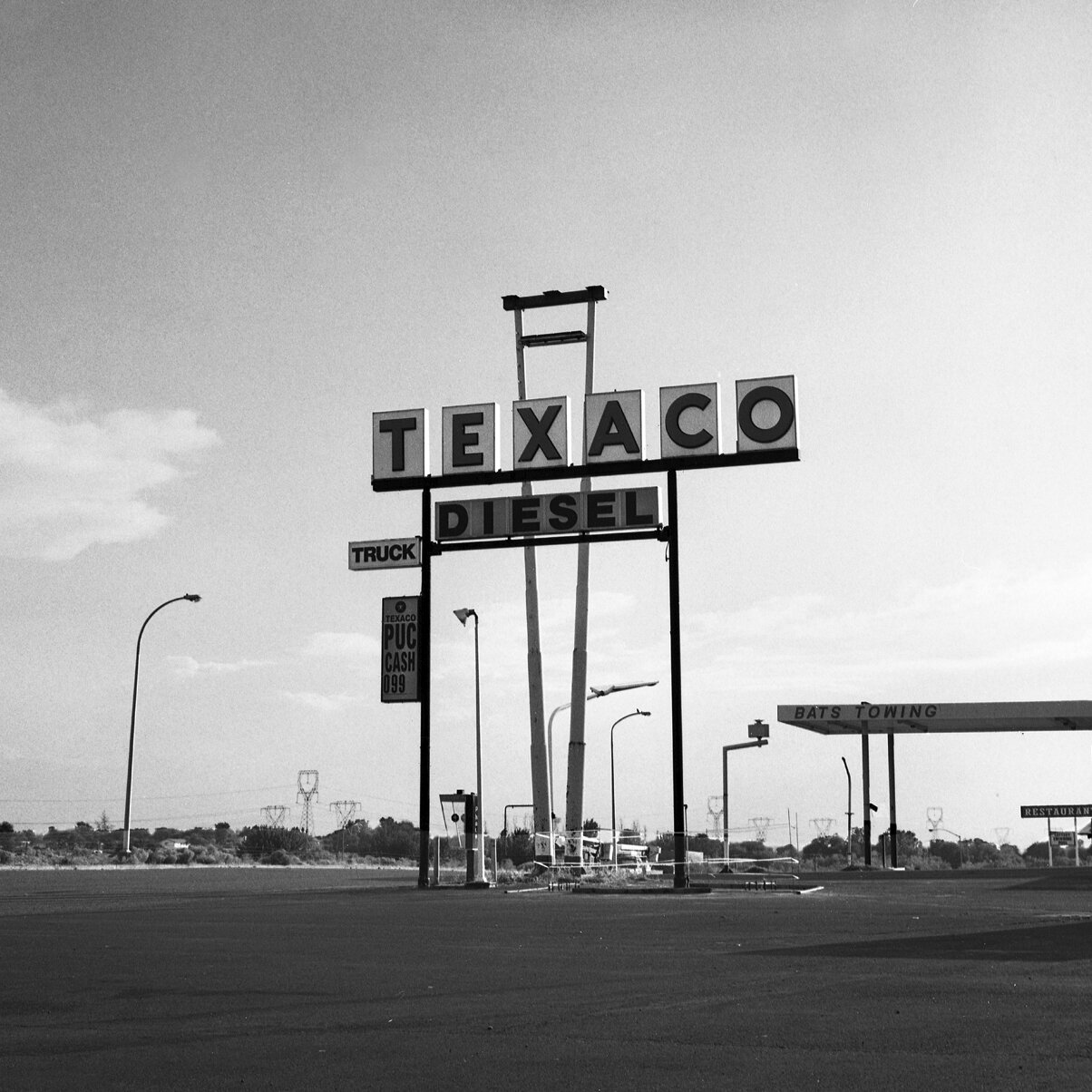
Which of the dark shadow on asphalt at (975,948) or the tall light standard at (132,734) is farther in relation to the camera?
the tall light standard at (132,734)

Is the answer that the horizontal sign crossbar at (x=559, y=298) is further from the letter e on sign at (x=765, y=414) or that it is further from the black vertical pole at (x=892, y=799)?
the black vertical pole at (x=892, y=799)

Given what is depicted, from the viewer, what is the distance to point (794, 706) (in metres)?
52.1

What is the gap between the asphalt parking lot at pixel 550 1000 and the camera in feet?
23.2

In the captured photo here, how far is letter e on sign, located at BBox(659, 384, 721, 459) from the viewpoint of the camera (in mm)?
33250

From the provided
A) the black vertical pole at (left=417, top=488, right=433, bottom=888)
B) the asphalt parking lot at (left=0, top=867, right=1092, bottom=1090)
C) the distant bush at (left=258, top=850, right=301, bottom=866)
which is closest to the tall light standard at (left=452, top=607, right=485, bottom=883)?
the black vertical pole at (left=417, top=488, right=433, bottom=888)

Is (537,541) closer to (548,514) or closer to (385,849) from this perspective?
(548,514)

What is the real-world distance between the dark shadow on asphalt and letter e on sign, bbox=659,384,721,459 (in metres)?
18.9

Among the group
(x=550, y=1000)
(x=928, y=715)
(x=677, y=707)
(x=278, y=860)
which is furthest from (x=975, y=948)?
(x=278, y=860)

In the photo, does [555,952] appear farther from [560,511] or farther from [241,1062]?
[560,511]

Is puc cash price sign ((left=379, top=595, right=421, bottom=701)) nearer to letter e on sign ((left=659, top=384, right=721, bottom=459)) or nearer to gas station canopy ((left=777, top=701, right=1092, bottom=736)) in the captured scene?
letter e on sign ((left=659, top=384, right=721, bottom=459))

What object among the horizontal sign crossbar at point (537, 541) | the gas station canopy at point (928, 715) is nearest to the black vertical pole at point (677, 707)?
the horizontal sign crossbar at point (537, 541)

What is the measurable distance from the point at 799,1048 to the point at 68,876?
3499cm

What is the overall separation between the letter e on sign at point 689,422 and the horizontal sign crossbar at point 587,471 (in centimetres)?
24

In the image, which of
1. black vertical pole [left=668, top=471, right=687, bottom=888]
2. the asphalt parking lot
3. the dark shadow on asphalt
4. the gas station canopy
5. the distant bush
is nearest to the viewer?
the asphalt parking lot
